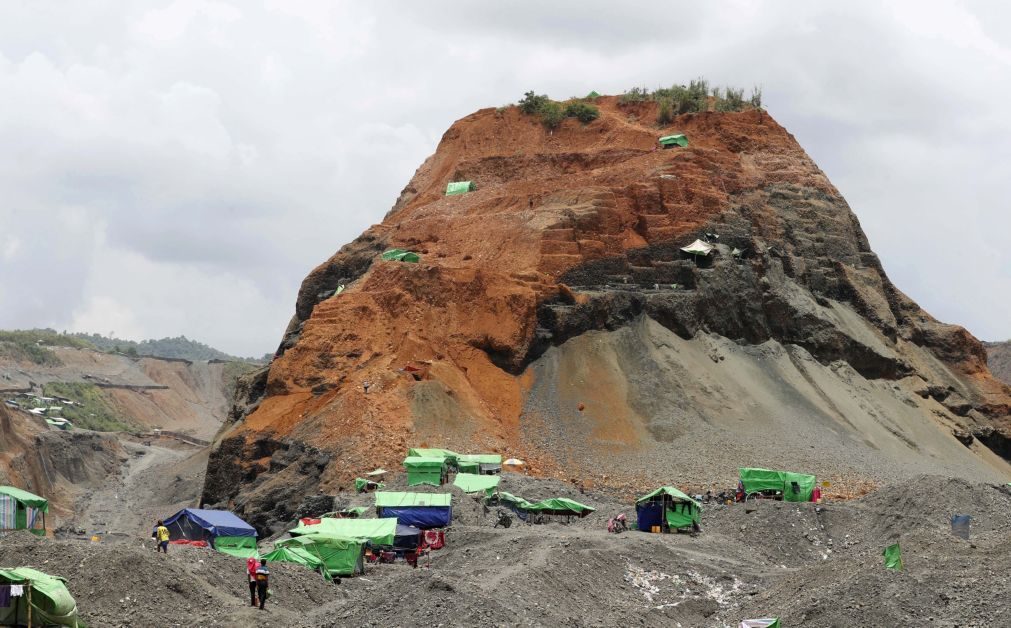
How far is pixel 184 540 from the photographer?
36469 mm

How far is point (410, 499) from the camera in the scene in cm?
4234

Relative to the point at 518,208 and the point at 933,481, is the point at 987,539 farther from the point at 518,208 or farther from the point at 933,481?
the point at 518,208

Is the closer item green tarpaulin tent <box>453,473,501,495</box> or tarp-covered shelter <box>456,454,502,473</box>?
green tarpaulin tent <box>453,473,501,495</box>

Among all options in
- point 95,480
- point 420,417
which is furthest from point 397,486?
point 95,480

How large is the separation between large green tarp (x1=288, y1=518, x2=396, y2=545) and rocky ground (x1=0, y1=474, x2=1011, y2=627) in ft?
4.20

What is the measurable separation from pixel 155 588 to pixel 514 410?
118ft

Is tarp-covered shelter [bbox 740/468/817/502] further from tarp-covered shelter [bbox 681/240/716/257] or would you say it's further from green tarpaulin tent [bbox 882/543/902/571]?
tarp-covered shelter [bbox 681/240/716/257]

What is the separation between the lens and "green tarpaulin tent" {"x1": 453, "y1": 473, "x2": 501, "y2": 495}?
47531 millimetres

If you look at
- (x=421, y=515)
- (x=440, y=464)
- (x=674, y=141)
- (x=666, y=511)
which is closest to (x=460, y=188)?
(x=674, y=141)

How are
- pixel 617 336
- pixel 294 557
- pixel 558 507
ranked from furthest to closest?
1. pixel 617 336
2. pixel 558 507
3. pixel 294 557

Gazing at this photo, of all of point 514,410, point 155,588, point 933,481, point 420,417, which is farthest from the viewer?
point 514,410

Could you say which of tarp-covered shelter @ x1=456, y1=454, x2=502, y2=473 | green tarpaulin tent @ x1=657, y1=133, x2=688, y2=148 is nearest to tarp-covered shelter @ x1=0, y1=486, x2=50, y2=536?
tarp-covered shelter @ x1=456, y1=454, x2=502, y2=473

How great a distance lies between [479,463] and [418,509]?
35.1 feet

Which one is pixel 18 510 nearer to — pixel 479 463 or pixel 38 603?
pixel 38 603
